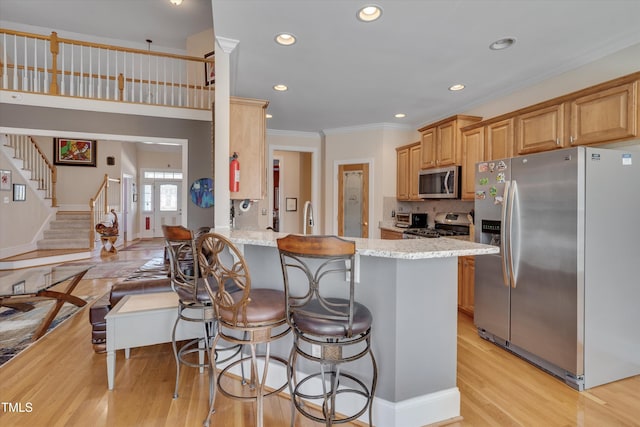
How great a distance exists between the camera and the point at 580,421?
186cm

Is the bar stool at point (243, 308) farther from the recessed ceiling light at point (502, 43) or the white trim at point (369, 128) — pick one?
the white trim at point (369, 128)

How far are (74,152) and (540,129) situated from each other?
1076 cm

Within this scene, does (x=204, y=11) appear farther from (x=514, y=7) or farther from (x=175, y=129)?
(x=514, y=7)

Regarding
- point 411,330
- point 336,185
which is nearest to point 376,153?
point 336,185

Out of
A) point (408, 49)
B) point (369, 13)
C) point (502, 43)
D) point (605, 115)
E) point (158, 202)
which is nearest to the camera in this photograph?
point (369, 13)

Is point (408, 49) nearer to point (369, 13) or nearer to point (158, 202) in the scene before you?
point (369, 13)

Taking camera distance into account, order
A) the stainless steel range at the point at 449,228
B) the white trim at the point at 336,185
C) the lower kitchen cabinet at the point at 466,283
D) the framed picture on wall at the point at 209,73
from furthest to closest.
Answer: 1. the framed picture on wall at the point at 209,73
2. the white trim at the point at 336,185
3. the stainless steel range at the point at 449,228
4. the lower kitchen cabinet at the point at 466,283

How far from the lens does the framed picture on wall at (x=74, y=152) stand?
8.55 metres

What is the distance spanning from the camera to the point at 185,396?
209 centimetres

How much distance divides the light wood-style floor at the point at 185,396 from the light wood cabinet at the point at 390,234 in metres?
2.12

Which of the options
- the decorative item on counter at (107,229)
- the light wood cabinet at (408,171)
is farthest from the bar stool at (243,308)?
the decorative item on counter at (107,229)

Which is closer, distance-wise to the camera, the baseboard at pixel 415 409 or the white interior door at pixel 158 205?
the baseboard at pixel 415 409

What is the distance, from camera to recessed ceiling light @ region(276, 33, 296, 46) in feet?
7.97

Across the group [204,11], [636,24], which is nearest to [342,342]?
[636,24]
